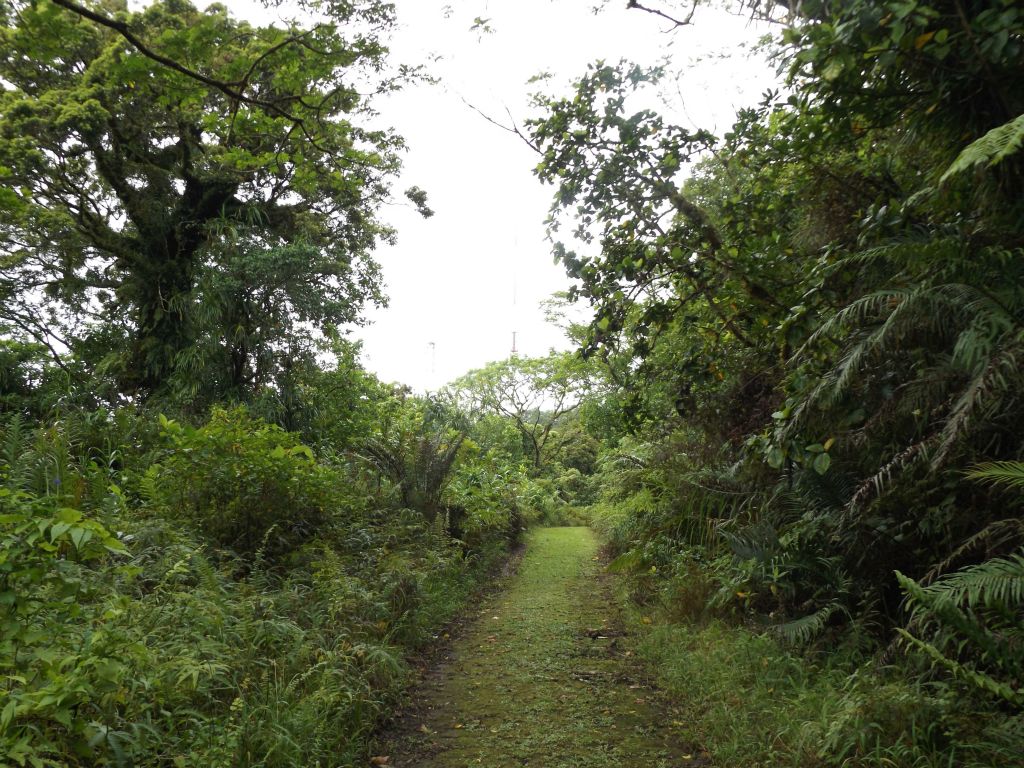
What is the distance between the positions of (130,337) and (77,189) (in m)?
3.44

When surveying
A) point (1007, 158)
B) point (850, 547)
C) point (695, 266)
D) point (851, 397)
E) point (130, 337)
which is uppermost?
point (130, 337)

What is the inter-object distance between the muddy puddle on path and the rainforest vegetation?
0.30 metres

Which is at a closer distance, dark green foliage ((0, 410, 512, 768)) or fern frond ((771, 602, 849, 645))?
dark green foliage ((0, 410, 512, 768))

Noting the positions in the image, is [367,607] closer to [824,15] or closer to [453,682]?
[453,682]

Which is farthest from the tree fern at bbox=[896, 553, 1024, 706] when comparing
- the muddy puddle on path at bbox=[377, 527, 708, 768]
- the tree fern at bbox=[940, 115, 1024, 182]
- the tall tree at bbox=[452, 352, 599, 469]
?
the tall tree at bbox=[452, 352, 599, 469]

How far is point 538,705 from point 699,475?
3.92 m

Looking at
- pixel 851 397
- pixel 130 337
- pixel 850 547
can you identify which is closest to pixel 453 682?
pixel 850 547

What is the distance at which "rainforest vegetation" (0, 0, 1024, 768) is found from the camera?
3.22 meters

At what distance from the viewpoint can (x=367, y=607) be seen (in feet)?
18.4

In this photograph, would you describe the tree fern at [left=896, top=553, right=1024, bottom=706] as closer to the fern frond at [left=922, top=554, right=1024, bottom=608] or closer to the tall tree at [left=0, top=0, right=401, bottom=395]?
the fern frond at [left=922, top=554, right=1024, bottom=608]

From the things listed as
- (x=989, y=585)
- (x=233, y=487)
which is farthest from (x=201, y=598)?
(x=989, y=585)

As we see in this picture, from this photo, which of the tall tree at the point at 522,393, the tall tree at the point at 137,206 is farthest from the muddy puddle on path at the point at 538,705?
the tall tree at the point at 522,393

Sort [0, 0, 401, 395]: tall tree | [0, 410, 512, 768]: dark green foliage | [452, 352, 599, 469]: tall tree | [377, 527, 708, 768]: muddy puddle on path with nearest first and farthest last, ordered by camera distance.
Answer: [0, 410, 512, 768]: dark green foliage
[377, 527, 708, 768]: muddy puddle on path
[0, 0, 401, 395]: tall tree
[452, 352, 599, 469]: tall tree

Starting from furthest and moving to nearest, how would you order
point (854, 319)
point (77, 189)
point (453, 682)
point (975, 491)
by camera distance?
1. point (77, 189)
2. point (453, 682)
3. point (975, 491)
4. point (854, 319)
